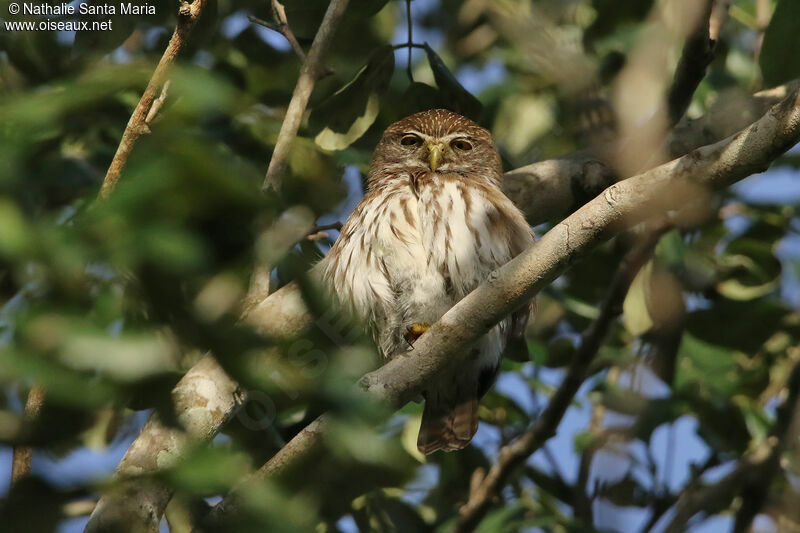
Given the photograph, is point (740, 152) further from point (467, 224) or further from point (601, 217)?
point (467, 224)

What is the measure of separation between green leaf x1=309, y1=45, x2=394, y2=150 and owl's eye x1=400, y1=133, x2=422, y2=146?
3.42 ft

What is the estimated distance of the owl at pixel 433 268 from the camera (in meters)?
4.62

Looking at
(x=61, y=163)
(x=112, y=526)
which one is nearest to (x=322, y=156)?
(x=61, y=163)

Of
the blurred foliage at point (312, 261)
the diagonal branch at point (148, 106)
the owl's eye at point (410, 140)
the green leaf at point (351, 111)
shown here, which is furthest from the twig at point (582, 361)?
the diagonal branch at point (148, 106)

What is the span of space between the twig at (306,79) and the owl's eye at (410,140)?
4.82ft

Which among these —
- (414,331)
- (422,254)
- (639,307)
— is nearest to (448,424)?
(414,331)

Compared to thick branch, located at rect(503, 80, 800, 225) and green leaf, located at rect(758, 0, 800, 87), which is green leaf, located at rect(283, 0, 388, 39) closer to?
thick branch, located at rect(503, 80, 800, 225)

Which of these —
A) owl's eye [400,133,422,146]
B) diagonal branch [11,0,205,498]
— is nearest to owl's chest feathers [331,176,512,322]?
owl's eye [400,133,422,146]

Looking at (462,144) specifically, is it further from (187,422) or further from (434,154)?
(187,422)

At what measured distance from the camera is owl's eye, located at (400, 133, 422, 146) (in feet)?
18.6

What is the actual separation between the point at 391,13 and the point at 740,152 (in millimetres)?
3049

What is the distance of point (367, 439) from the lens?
1.36 metres

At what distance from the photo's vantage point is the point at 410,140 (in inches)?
223

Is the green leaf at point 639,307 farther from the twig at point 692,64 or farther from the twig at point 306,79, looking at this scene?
the twig at point 306,79
